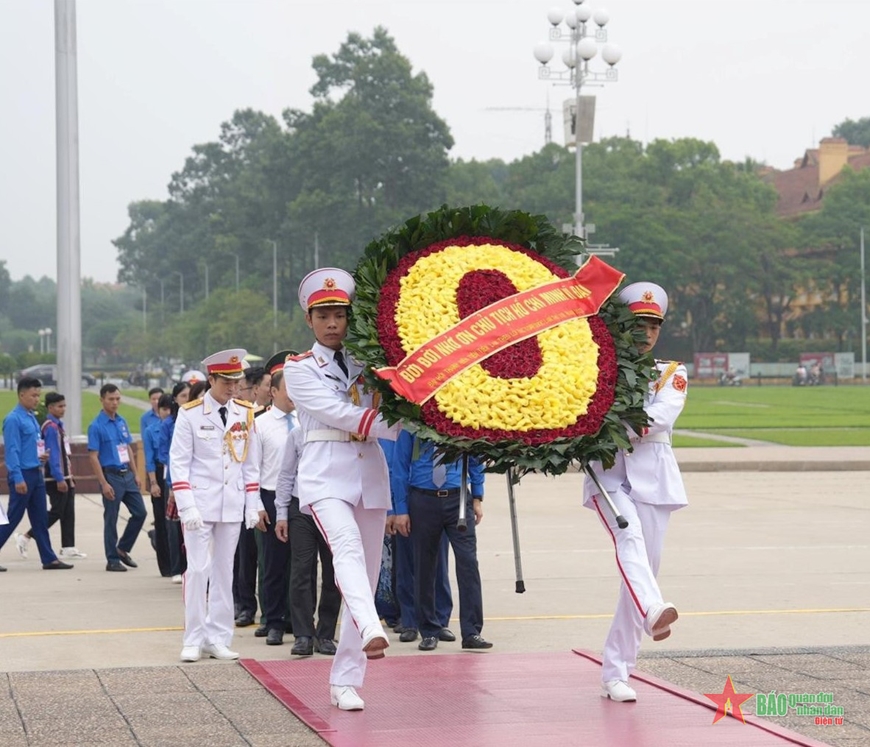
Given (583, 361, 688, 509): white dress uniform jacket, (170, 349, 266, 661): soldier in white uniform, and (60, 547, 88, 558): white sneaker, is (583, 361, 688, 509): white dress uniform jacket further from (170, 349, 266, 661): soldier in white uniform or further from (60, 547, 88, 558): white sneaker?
(60, 547, 88, 558): white sneaker

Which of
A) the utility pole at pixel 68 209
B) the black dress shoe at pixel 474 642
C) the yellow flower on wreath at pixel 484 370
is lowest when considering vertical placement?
the black dress shoe at pixel 474 642

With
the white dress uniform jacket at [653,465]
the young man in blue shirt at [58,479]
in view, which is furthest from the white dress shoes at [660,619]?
the young man in blue shirt at [58,479]

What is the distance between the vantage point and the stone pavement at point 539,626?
6.90 m

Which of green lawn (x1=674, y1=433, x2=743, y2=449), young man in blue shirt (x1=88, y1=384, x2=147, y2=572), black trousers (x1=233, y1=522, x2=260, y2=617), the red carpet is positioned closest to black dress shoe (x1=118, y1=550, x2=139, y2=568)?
young man in blue shirt (x1=88, y1=384, x2=147, y2=572)

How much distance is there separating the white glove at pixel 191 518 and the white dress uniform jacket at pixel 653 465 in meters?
2.60

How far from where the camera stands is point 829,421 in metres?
42.1

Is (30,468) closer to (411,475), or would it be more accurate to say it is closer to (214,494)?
(214,494)

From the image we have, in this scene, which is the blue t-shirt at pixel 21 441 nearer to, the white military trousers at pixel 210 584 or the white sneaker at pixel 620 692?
the white military trousers at pixel 210 584

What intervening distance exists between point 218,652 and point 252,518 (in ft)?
2.80

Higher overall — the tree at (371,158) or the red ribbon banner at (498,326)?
the tree at (371,158)

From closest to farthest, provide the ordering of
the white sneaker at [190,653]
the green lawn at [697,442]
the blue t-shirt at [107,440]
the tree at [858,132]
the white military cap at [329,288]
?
the white military cap at [329,288] → the white sneaker at [190,653] → the blue t-shirt at [107,440] → the green lawn at [697,442] → the tree at [858,132]

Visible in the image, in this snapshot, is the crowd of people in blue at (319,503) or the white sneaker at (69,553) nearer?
the crowd of people in blue at (319,503)

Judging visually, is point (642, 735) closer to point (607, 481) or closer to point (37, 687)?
point (607, 481)

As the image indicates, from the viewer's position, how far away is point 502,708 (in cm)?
714
